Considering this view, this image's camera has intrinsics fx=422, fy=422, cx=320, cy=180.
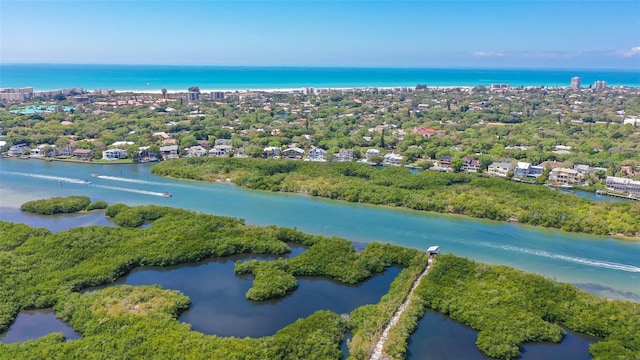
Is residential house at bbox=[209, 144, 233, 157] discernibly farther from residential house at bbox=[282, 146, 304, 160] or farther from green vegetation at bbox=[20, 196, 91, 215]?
green vegetation at bbox=[20, 196, 91, 215]

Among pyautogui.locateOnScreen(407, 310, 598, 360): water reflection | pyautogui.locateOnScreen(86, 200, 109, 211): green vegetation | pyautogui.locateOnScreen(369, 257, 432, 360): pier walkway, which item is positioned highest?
pyautogui.locateOnScreen(86, 200, 109, 211): green vegetation

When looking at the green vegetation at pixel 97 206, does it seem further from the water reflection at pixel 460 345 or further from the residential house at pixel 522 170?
the residential house at pixel 522 170

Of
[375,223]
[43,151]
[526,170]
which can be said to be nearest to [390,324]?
[375,223]

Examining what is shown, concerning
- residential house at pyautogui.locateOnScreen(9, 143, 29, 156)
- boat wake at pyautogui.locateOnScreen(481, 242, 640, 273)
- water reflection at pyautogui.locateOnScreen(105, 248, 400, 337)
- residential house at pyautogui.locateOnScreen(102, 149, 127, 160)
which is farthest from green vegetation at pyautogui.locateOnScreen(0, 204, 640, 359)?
residential house at pyautogui.locateOnScreen(9, 143, 29, 156)

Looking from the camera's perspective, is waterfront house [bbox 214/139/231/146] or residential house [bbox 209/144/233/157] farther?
waterfront house [bbox 214/139/231/146]

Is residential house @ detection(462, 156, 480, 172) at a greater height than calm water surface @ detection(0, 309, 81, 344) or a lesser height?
greater

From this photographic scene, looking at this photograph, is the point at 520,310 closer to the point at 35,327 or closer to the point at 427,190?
the point at 427,190

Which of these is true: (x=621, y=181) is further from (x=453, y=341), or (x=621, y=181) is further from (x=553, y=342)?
(x=453, y=341)

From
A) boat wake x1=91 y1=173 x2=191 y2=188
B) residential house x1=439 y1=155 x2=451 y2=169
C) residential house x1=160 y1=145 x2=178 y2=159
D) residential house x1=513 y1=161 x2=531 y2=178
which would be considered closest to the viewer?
boat wake x1=91 y1=173 x2=191 y2=188
